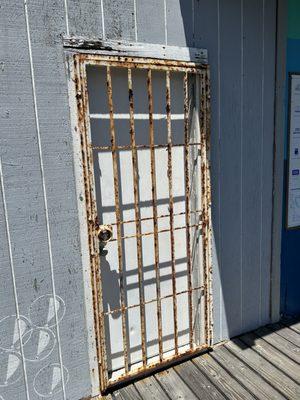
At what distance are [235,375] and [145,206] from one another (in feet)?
4.34

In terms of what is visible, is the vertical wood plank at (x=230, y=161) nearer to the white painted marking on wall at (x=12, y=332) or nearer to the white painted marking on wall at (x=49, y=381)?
the white painted marking on wall at (x=49, y=381)

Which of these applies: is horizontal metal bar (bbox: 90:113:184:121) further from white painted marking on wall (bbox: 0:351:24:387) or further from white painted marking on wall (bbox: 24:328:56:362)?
white painted marking on wall (bbox: 0:351:24:387)

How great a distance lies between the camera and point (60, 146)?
1820mm

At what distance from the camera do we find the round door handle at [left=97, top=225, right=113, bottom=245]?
2.01 meters

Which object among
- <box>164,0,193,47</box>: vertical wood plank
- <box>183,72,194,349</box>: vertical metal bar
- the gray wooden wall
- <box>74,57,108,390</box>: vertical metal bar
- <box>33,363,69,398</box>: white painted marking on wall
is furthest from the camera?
<box>183,72,194,349</box>: vertical metal bar

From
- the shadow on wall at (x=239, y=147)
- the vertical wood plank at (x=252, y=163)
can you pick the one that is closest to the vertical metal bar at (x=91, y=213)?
the shadow on wall at (x=239, y=147)

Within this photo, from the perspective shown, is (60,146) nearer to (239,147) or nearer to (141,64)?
(141,64)

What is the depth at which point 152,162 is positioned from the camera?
6.89ft

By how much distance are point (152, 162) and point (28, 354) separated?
1.35 meters

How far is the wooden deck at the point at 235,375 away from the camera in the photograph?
2.12 metres

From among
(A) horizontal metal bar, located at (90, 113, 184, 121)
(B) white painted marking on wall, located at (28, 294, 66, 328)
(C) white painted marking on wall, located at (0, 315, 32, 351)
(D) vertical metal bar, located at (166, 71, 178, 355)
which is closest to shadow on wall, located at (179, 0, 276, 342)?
(A) horizontal metal bar, located at (90, 113, 184, 121)

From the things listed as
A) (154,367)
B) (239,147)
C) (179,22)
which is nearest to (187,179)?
(239,147)

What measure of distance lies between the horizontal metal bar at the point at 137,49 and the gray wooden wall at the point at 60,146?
0.04 meters


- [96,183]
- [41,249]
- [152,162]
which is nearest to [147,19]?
[152,162]
